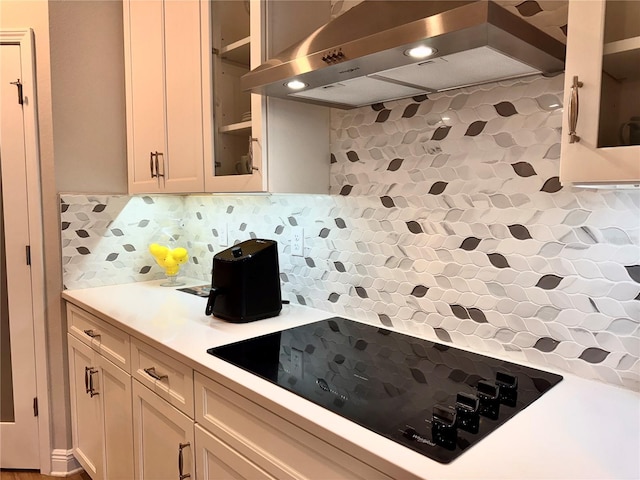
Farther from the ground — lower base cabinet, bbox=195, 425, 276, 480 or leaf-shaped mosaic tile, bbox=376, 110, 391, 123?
leaf-shaped mosaic tile, bbox=376, 110, 391, 123

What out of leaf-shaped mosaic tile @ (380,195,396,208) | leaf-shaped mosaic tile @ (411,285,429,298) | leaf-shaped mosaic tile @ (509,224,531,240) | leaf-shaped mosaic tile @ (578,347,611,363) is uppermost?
leaf-shaped mosaic tile @ (380,195,396,208)

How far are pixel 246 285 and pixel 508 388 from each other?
94 cm

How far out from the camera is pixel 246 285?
1.66 m

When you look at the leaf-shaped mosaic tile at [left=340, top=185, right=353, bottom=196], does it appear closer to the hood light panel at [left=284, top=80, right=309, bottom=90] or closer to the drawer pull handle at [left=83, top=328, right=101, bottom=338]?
the hood light panel at [left=284, top=80, right=309, bottom=90]

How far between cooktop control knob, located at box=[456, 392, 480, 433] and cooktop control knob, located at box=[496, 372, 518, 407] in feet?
0.45

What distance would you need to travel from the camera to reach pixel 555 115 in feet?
3.86

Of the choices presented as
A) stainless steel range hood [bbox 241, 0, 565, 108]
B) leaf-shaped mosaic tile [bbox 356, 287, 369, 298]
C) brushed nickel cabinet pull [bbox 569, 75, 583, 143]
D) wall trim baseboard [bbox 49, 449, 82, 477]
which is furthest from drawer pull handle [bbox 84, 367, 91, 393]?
brushed nickel cabinet pull [bbox 569, 75, 583, 143]

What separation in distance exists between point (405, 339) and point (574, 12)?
993 mm

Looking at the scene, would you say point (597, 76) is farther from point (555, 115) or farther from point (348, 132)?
point (348, 132)

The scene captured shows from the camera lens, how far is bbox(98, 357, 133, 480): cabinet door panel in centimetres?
172

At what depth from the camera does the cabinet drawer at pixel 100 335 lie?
1715mm

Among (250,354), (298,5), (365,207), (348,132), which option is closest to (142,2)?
(298,5)

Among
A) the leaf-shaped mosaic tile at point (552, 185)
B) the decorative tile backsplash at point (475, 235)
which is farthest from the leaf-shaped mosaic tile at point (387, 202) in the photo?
the leaf-shaped mosaic tile at point (552, 185)

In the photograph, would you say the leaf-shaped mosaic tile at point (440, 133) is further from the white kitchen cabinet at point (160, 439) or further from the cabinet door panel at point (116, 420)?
the cabinet door panel at point (116, 420)
